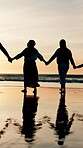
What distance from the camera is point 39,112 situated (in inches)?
388

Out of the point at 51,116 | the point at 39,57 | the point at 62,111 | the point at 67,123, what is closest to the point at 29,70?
the point at 39,57

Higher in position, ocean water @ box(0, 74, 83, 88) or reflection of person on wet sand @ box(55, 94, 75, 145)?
reflection of person on wet sand @ box(55, 94, 75, 145)

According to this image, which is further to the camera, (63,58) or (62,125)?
(63,58)

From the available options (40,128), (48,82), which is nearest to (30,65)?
(40,128)

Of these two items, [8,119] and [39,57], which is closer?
[8,119]

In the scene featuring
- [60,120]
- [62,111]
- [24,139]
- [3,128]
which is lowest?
[62,111]

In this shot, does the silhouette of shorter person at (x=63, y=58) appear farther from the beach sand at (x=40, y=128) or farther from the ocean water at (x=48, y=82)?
the ocean water at (x=48, y=82)

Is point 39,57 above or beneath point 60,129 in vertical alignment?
beneath

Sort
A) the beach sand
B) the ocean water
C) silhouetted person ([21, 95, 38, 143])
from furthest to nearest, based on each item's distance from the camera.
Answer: the ocean water, silhouetted person ([21, 95, 38, 143]), the beach sand

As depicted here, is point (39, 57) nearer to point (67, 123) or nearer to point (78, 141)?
point (67, 123)

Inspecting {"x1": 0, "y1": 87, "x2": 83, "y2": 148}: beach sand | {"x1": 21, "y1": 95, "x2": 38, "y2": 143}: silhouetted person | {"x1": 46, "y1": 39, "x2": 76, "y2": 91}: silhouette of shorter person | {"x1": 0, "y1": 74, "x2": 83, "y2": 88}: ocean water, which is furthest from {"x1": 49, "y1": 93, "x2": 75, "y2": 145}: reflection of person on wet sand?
{"x1": 0, "y1": 74, "x2": 83, "y2": 88}: ocean water

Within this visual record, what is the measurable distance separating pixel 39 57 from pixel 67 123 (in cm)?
779

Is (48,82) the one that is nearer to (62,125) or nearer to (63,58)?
(63,58)

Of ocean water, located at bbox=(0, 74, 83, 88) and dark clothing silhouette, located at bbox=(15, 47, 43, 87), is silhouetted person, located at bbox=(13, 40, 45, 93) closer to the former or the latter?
dark clothing silhouette, located at bbox=(15, 47, 43, 87)
